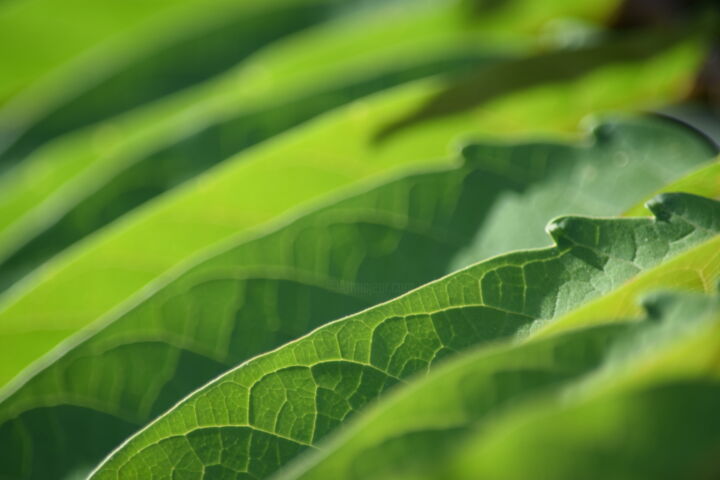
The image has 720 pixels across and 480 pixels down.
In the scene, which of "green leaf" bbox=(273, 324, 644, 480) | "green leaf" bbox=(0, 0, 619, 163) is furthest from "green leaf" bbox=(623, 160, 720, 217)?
"green leaf" bbox=(0, 0, 619, 163)

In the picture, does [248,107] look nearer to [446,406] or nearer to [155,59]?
[155,59]

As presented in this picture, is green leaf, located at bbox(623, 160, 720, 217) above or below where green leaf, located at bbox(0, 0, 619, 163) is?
below

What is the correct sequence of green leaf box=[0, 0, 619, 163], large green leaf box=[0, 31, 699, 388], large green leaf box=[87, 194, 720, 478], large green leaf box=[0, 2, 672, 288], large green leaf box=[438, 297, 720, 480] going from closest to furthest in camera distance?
1. large green leaf box=[438, 297, 720, 480]
2. large green leaf box=[87, 194, 720, 478]
3. large green leaf box=[0, 31, 699, 388]
4. large green leaf box=[0, 2, 672, 288]
5. green leaf box=[0, 0, 619, 163]

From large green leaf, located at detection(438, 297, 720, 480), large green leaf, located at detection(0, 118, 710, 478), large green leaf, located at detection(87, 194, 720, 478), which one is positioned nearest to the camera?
large green leaf, located at detection(438, 297, 720, 480)

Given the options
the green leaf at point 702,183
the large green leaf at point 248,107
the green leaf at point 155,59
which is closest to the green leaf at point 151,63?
the green leaf at point 155,59

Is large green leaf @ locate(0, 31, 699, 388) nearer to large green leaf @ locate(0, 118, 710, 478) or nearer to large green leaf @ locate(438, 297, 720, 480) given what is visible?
large green leaf @ locate(0, 118, 710, 478)

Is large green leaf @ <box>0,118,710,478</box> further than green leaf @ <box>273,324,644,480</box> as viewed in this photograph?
Yes

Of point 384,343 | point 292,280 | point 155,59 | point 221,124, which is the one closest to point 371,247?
point 292,280

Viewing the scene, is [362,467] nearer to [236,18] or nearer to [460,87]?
[460,87]
